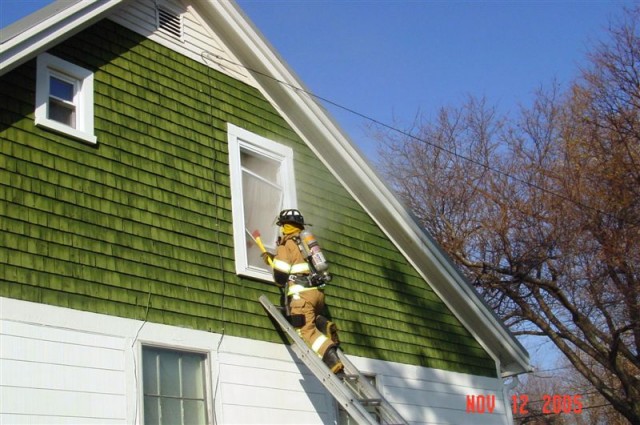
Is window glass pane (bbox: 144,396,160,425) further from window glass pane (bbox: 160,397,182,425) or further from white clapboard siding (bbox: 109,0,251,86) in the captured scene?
white clapboard siding (bbox: 109,0,251,86)

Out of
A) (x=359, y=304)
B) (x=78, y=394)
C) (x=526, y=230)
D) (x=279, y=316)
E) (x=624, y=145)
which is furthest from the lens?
(x=526, y=230)

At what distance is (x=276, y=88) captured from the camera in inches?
431

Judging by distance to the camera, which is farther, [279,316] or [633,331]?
[633,331]

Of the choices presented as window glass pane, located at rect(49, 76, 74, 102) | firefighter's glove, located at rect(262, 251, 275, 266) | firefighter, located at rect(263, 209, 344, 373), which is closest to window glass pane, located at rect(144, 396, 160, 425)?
firefighter, located at rect(263, 209, 344, 373)

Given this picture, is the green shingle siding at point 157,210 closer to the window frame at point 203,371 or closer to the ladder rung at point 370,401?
the window frame at point 203,371

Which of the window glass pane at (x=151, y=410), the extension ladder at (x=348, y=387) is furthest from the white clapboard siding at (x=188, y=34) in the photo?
the window glass pane at (x=151, y=410)

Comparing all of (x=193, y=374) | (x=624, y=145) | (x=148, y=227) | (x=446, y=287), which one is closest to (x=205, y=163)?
(x=148, y=227)

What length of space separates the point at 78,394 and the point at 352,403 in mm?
2467

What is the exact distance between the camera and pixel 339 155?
452 inches

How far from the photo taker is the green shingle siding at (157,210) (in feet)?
24.4

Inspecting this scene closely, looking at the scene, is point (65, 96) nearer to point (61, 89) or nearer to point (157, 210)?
point (61, 89)

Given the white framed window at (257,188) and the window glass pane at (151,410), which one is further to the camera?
the white framed window at (257,188)

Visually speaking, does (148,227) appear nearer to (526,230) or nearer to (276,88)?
Answer: (276,88)

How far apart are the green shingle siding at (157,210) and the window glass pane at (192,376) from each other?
0.34 meters
